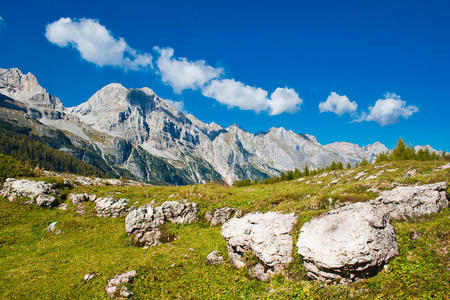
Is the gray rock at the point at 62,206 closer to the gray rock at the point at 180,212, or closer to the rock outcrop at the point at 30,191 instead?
the rock outcrop at the point at 30,191

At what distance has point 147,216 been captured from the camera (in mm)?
23391

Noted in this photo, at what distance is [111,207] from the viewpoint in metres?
29.1

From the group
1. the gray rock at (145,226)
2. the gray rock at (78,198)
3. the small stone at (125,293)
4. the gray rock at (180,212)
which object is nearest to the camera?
the small stone at (125,293)

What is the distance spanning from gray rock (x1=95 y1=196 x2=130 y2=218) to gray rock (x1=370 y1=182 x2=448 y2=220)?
28.2m

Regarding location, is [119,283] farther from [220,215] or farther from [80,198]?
[80,198]

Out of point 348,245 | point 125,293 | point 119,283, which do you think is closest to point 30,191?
point 119,283

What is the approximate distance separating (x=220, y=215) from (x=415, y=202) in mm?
16749

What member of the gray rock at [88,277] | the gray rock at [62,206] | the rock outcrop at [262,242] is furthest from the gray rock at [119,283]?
the gray rock at [62,206]

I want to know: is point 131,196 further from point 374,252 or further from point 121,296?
point 374,252

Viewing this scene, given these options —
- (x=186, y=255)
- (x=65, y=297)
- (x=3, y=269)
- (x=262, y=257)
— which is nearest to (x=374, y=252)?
(x=262, y=257)

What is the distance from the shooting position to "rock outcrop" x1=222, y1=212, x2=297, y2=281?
13312 millimetres

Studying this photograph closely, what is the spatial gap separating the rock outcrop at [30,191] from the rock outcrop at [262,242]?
2689 cm

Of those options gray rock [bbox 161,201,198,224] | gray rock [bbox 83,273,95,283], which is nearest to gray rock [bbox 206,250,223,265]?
gray rock [bbox 83,273,95,283]

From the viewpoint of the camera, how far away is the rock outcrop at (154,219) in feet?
70.5
